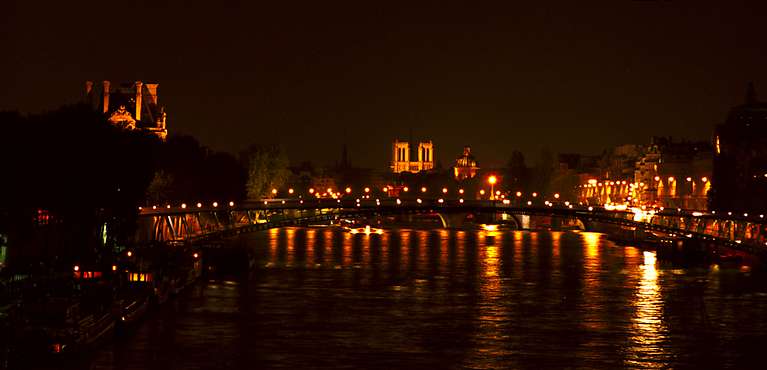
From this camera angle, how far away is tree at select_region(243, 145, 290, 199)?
519 feet

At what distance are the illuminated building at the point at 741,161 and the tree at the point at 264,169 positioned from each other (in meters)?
49.3

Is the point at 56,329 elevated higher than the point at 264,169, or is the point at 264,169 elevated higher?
the point at 264,169

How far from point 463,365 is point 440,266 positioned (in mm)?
45520

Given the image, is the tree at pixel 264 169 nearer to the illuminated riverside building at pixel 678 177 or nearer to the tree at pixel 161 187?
the tree at pixel 161 187

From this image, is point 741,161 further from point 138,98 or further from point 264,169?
point 138,98

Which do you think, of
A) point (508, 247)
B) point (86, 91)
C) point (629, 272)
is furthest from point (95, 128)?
point (86, 91)

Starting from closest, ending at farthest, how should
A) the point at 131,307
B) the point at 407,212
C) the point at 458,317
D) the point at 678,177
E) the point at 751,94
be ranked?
the point at 131,307 < the point at 458,317 < the point at 407,212 < the point at 751,94 < the point at 678,177

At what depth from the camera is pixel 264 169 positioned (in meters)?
158

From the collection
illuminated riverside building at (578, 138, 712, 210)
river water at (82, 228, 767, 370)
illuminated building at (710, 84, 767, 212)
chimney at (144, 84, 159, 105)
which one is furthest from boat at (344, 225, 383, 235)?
river water at (82, 228, 767, 370)

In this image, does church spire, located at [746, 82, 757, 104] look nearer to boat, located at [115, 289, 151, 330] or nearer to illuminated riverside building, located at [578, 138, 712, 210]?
illuminated riverside building, located at [578, 138, 712, 210]

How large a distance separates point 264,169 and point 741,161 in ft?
185

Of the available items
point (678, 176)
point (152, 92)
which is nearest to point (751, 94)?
point (678, 176)

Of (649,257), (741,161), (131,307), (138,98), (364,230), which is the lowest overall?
(131,307)

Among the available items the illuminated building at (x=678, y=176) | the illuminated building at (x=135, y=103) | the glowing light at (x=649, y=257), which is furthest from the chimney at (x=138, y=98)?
the illuminated building at (x=678, y=176)
